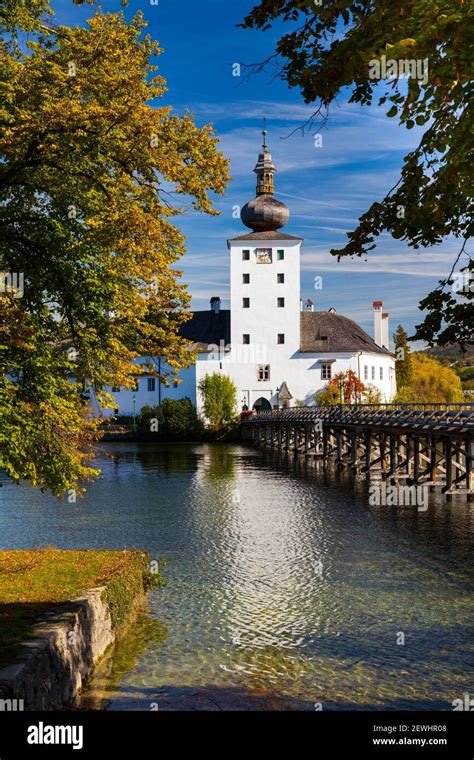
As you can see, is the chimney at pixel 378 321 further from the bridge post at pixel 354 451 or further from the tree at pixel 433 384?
the bridge post at pixel 354 451

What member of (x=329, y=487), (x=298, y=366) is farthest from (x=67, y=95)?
(x=298, y=366)

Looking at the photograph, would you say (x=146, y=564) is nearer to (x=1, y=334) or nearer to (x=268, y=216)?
(x=1, y=334)

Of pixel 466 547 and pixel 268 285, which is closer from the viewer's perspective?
pixel 466 547

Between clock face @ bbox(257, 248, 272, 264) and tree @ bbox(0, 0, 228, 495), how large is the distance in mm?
61477

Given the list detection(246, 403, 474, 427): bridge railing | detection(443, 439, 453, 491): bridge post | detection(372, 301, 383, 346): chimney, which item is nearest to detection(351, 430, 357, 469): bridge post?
detection(246, 403, 474, 427): bridge railing

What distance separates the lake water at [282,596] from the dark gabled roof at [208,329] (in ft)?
153

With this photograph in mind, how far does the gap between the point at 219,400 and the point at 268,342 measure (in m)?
8.12

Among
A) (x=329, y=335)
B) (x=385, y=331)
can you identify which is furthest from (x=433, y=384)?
(x=329, y=335)

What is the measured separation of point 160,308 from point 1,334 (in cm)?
375

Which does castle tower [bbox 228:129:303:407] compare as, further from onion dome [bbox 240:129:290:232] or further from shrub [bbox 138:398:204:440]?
Answer: shrub [bbox 138:398:204:440]

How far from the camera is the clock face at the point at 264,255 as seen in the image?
250 feet

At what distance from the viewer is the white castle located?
74.6 metres

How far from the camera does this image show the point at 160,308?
591 inches

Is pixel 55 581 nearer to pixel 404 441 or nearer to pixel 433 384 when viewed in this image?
pixel 404 441
